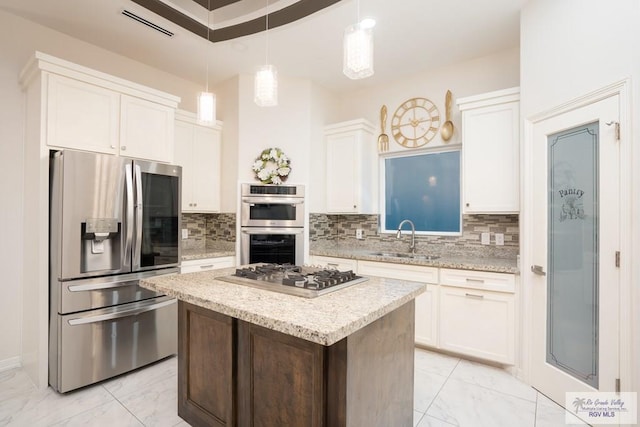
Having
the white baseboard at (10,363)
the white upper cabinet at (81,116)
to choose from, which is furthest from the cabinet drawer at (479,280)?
Answer: the white baseboard at (10,363)

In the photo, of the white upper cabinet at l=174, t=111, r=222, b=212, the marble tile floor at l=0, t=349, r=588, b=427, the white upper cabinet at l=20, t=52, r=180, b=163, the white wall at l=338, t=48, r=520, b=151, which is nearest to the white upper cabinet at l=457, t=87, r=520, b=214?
the white wall at l=338, t=48, r=520, b=151

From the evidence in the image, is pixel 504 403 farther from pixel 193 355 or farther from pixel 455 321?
pixel 193 355

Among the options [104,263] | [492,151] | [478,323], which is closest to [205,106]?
[104,263]

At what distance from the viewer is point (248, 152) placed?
3.79 m

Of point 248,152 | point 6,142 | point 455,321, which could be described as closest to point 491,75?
point 455,321

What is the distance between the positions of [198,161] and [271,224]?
3.71ft

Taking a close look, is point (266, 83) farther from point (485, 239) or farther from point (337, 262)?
point (485, 239)

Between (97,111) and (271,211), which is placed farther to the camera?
(271,211)

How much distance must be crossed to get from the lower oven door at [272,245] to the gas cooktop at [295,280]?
63.2 inches

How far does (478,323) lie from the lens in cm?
279

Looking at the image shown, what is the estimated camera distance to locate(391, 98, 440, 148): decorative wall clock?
372 cm

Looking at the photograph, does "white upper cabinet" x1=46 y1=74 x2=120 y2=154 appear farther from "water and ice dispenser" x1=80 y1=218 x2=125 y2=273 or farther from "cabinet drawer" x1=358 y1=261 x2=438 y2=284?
"cabinet drawer" x1=358 y1=261 x2=438 y2=284

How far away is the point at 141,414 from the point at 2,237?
1937 millimetres

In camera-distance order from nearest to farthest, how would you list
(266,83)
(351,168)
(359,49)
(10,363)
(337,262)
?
(359,49)
(266,83)
(10,363)
(337,262)
(351,168)
